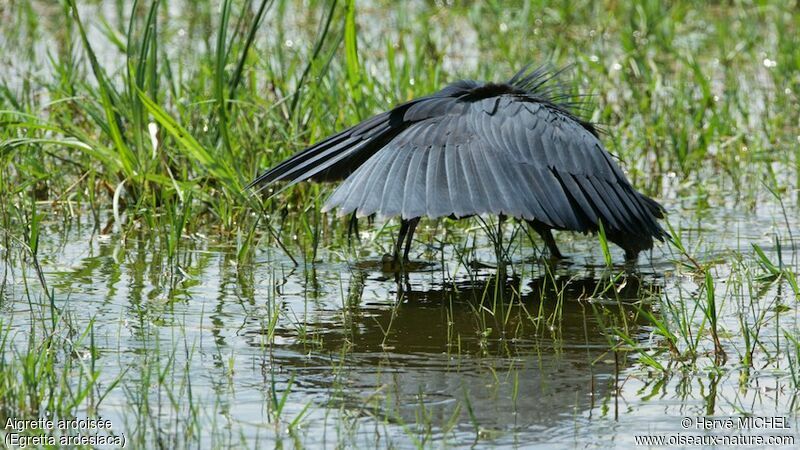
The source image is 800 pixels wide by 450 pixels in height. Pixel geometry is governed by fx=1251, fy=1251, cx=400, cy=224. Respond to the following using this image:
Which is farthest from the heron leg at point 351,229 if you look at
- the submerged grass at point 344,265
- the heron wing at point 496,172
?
the heron wing at point 496,172

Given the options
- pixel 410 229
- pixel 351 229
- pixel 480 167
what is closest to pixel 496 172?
pixel 480 167

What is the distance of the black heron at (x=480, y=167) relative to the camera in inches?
183

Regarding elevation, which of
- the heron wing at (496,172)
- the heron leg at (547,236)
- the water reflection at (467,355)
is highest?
the heron wing at (496,172)

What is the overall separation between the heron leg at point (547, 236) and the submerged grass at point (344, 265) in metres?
0.09

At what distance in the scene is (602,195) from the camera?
16.3ft

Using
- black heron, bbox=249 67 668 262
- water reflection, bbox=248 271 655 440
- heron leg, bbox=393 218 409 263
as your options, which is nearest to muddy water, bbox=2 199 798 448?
water reflection, bbox=248 271 655 440

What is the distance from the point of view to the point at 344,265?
5441 mm

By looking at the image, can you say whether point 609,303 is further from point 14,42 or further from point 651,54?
point 14,42

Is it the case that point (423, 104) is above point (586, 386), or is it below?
above

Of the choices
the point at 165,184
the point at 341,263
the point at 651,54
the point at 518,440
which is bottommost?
the point at 518,440

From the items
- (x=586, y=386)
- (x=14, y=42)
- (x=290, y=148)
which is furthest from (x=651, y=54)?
(x=586, y=386)

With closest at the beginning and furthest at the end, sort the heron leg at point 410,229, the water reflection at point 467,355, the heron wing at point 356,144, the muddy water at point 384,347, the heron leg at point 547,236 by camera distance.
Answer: the muddy water at point 384,347 → the water reflection at point 467,355 → the heron wing at point 356,144 → the heron leg at point 410,229 → the heron leg at point 547,236

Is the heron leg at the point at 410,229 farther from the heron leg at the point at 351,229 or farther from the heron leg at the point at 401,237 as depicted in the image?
the heron leg at the point at 351,229

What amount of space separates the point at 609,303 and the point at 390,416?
1.70 metres
